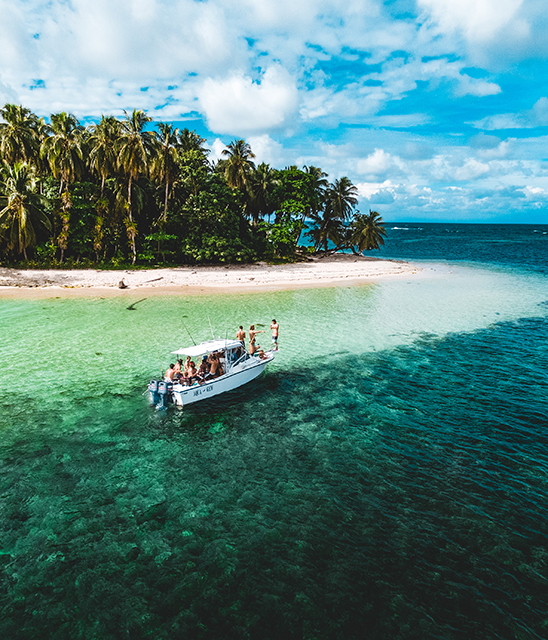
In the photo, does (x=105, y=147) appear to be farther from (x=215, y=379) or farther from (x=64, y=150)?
(x=215, y=379)

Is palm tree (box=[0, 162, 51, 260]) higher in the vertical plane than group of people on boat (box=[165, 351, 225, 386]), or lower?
higher

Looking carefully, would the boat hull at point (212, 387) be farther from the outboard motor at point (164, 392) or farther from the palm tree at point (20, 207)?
the palm tree at point (20, 207)

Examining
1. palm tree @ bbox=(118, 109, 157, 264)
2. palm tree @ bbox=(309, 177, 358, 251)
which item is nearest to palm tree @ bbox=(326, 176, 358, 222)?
palm tree @ bbox=(309, 177, 358, 251)

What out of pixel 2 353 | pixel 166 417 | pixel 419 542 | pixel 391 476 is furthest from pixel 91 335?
pixel 419 542

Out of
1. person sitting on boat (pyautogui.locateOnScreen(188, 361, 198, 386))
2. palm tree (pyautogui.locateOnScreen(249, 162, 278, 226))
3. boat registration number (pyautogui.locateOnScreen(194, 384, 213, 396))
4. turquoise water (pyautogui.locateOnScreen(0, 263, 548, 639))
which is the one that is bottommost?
turquoise water (pyautogui.locateOnScreen(0, 263, 548, 639))

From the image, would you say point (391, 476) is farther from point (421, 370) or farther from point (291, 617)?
point (421, 370)

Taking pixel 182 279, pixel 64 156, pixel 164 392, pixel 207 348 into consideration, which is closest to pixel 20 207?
pixel 64 156

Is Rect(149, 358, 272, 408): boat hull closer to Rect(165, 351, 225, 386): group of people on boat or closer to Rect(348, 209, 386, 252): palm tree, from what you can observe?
Rect(165, 351, 225, 386): group of people on boat
